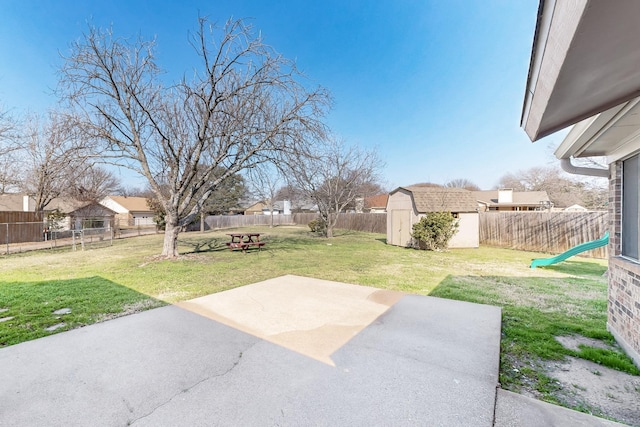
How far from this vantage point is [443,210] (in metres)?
13.8

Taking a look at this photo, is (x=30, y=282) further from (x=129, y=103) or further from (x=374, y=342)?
(x=374, y=342)

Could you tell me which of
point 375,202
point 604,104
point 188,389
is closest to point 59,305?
point 188,389

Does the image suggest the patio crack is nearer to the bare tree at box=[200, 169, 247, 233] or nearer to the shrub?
the shrub

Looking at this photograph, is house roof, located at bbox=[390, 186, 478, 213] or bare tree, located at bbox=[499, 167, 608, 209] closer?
house roof, located at bbox=[390, 186, 478, 213]

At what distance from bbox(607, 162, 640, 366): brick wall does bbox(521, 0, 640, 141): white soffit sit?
221 centimetres

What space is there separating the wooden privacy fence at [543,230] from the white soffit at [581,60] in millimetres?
12346

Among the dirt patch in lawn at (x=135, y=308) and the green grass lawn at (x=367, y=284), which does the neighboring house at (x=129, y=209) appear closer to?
the green grass lawn at (x=367, y=284)

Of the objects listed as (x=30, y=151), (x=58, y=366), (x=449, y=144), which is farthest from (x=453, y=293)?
(x=30, y=151)

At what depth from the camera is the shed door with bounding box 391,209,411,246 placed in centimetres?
1452

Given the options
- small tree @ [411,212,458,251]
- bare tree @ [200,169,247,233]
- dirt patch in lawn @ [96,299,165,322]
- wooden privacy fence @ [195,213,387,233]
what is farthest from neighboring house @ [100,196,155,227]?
dirt patch in lawn @ [96,299,165,322]

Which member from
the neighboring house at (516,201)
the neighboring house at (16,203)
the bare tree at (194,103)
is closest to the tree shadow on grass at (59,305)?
the bare tree at (194,103)

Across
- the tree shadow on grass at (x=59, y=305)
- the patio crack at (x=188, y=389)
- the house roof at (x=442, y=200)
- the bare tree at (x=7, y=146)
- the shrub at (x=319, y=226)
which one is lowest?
the tree shadow on grass at (x=59, y=305)

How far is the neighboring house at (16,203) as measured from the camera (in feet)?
74.3

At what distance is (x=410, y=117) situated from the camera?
19.0 meters
